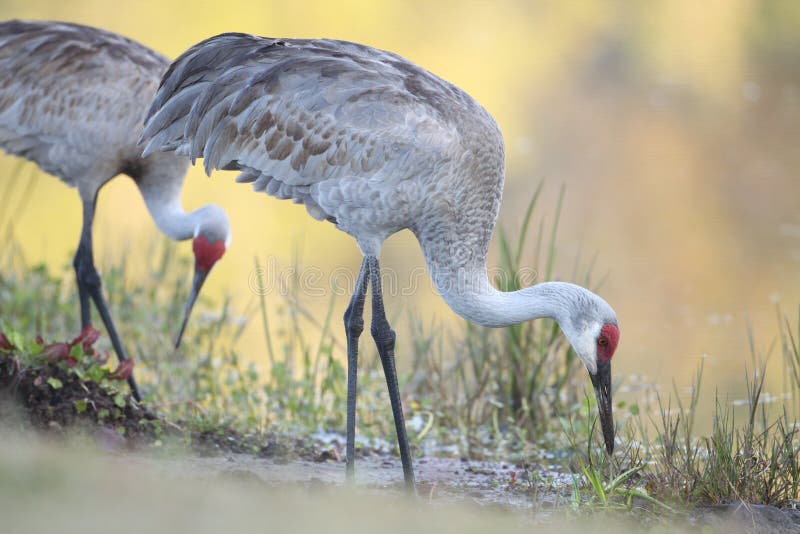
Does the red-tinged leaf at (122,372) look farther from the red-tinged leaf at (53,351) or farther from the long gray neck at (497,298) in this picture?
the long gray neck at (497,298)

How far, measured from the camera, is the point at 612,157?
422 inches

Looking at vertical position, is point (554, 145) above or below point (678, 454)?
above

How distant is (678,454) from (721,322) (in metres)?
3.13

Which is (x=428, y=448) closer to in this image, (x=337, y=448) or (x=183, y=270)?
(x=337, y=448)

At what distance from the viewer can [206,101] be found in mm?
5234

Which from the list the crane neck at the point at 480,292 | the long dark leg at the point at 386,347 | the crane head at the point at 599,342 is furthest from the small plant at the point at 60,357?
the crane head at the point at 599,342

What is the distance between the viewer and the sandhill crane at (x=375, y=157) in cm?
484

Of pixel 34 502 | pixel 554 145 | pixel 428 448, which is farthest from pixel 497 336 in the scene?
pixel 554 145

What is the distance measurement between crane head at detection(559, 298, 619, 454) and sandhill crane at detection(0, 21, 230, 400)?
7.77 ft

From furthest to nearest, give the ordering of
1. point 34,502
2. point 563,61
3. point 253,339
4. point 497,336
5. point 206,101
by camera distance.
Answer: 1. point 563,61
2. point 253,339
3. point 497,336
4. point 206,101
5. point 34,502

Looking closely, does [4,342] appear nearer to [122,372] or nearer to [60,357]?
[60,357]

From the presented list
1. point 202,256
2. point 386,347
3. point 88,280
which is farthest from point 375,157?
point 88,280

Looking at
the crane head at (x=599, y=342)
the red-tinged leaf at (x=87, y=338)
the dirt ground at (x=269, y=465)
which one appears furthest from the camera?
the red-tinged leaf at (x=87, y=338)

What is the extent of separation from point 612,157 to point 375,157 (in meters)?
6.19
